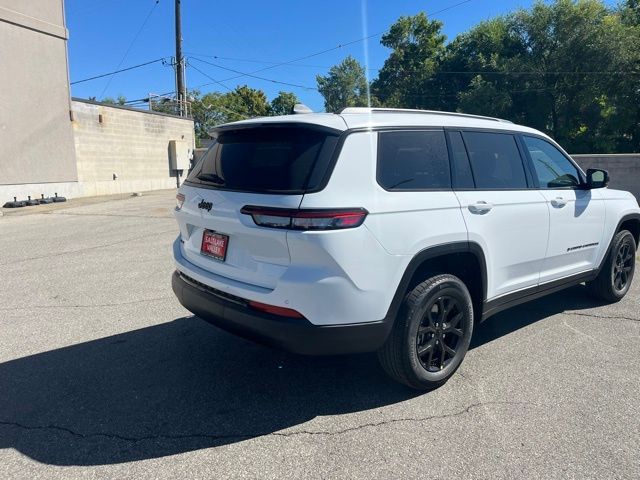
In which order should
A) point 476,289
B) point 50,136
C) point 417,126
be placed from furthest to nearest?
1. point 50,136
2. point 476,289
3. point 417,126

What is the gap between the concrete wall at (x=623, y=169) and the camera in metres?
13.2

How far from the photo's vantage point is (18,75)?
1578cm

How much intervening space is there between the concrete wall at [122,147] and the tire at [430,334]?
18.3 metres

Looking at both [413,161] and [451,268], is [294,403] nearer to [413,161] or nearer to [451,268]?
[451,268]

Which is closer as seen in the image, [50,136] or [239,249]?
[239,249]

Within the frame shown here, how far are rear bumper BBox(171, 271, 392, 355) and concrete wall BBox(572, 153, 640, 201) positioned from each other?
12.4 m

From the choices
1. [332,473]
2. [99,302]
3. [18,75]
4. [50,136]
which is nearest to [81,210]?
[50,136]

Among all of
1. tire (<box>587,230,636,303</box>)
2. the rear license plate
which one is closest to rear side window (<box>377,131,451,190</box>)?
the rear license plate

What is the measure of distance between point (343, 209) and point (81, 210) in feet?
47.6

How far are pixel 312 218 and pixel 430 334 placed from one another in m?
1.30

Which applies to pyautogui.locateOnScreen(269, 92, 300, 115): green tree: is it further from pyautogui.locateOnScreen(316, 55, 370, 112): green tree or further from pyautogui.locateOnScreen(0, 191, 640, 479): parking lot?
pyautogui.locateOnScreen(0, 191, 640, 479): parking lot

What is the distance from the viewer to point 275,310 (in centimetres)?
288

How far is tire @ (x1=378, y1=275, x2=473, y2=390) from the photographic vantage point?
3139 mm

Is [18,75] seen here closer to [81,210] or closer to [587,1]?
[81,210]
